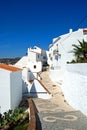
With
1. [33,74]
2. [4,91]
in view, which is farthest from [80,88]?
[33,74]

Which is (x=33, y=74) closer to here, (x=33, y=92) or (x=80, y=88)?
(x=33, y=92)

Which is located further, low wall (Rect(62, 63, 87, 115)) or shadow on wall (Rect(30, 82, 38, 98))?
shadow on wall (Rect(30, 82, 38, 98))

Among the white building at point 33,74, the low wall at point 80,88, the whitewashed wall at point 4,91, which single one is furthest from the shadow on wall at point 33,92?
the low wall at point 80,88

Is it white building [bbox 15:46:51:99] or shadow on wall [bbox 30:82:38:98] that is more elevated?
white building [bbox 15:46:51:99]

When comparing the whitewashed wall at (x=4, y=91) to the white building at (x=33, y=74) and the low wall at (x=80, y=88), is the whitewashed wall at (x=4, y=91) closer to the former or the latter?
the white building at (x=33, y=74)

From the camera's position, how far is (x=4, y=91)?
20422 mm

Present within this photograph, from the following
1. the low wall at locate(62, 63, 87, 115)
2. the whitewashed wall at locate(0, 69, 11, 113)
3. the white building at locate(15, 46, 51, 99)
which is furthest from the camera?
the white building at locate(15, 46, 51, 99)

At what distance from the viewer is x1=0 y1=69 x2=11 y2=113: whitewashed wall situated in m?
20.3

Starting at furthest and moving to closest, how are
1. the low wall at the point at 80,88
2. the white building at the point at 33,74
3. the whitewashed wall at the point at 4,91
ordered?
the white building at the point at 33,74
the whitewashed wall at the point at 4,91
the low wall at the point at 80,88

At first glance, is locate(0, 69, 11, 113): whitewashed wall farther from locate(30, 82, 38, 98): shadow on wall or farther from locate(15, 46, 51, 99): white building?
→ locate(30, 82, 38, 98): shadow on wall

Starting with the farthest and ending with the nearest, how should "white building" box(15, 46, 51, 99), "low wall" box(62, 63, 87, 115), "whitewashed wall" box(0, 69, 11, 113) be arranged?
1. "white building" box(15, 46, 51, 99)
2. "whitewashed wall" box(0, 69, 11, 113)
3. "low wall" box(62, 63, 87, 115)

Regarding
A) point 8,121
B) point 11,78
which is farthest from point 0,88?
point 8,121

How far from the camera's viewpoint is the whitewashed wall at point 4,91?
66.6 feet

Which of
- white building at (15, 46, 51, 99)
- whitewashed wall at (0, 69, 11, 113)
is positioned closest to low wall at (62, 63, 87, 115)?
whitewashed wall at (0, 69, 11, 113)
